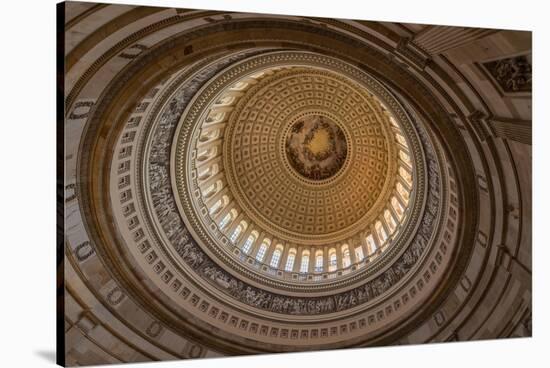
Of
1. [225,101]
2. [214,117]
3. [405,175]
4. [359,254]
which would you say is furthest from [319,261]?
[225,101]

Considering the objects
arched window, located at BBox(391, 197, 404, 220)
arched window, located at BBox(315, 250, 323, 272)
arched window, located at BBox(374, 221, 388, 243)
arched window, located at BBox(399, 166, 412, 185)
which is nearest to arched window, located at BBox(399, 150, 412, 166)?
arched window, located at BBox(399, 166, 412, 185)

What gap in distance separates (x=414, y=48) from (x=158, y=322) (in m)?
9.43

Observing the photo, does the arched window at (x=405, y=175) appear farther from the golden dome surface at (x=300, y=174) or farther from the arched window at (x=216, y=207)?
the arched window at (x=216, y=207)

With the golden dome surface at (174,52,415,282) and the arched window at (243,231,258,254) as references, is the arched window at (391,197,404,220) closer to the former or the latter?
the golden dome surface at (174,52,415,282)

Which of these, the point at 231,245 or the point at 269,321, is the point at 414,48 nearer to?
the point at 269,321

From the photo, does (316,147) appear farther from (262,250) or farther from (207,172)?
(207,172)

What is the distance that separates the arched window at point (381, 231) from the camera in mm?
27655

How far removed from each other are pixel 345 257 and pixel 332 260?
2.21 ft

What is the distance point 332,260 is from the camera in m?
29.4

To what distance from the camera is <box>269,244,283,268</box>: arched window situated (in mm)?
28489

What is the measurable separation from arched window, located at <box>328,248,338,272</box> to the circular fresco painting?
13.5 feet

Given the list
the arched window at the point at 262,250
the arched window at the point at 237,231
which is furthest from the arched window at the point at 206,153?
the arched window at the point at 262,250

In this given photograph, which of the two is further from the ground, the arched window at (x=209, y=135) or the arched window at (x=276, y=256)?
the arched window at (x=209, y=135)

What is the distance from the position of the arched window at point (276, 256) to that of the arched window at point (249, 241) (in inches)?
45.6
